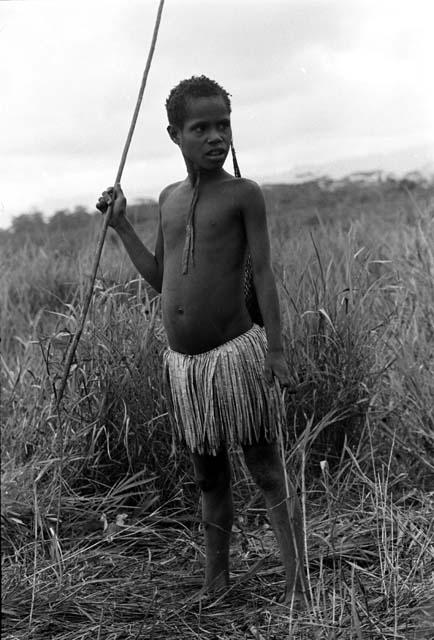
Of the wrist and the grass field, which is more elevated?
the wrist

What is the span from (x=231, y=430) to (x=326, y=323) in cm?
102

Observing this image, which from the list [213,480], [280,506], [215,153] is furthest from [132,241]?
[280,506]

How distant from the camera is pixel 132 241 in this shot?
2.64m

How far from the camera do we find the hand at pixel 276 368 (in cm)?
239

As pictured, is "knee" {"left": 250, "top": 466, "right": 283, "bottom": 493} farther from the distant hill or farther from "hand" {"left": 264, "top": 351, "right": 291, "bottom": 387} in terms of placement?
the distant hill

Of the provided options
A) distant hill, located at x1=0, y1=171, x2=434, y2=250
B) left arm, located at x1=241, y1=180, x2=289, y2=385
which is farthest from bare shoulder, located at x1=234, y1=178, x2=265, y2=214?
distant hill, located at x1=0, y1=171, x2=434, y2=250

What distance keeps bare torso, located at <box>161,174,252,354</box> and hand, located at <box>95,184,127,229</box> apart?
0.56 ft

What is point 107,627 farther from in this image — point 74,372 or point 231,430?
point 74,372

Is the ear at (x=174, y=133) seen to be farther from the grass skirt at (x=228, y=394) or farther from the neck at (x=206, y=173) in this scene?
the grass skirt at (x=228, y=394)

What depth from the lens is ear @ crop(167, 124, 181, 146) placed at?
2.47 metres

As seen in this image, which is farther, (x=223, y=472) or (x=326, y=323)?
(x=326, y=323)

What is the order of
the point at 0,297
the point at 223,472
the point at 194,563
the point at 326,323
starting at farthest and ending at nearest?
1. the point at 0,297
2. the point at 326,323
3. the point at 194,563
4. the point at 223,472

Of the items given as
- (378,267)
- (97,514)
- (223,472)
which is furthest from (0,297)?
(223,472)

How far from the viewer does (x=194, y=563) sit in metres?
2.87
